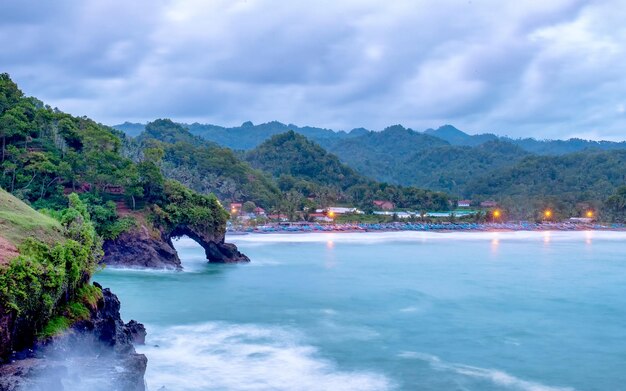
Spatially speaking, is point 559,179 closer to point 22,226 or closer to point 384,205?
point 384,205

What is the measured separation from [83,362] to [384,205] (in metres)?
72.8

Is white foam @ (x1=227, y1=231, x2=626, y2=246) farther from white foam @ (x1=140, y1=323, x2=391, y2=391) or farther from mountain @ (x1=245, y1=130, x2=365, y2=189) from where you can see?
white foam @ (x1=140, y1=323, x2=391, y2=391)

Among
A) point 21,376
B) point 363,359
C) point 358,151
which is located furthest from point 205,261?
point 358,151

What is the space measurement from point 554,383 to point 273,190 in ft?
210

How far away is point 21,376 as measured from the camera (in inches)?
313

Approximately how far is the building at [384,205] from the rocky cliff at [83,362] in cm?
6912

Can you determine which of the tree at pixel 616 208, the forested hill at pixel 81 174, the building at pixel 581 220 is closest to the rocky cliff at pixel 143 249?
the forested hill at pixel 81 174

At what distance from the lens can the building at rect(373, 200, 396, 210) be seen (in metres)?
80.9

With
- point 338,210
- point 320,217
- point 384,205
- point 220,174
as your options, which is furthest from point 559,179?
point 220,174

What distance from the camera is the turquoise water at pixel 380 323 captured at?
13641 millimetres

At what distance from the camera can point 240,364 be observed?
14.1m

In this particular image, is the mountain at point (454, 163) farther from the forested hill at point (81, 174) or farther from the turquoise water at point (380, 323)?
the forested hill at point (81, 174)

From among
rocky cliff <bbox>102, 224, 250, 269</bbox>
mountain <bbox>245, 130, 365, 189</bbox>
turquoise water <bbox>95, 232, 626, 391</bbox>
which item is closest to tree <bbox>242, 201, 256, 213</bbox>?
mountain <bbox>245, 130, 365, 189</bbox>

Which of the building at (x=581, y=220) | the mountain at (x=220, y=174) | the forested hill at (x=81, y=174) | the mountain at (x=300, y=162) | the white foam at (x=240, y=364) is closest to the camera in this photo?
the white foam at (x=240, y=364)
